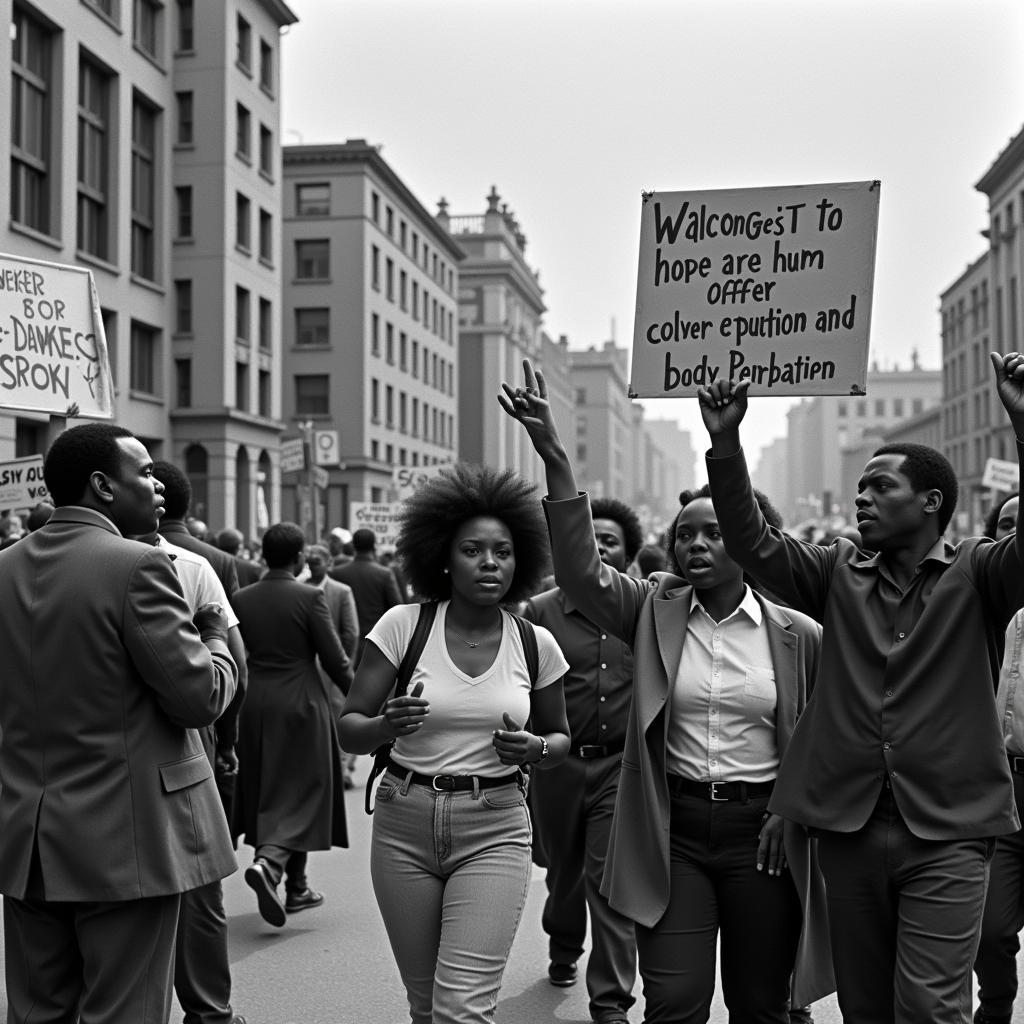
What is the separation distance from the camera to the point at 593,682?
237 inches

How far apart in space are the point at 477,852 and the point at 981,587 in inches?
64.7

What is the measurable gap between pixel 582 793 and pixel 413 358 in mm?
57634

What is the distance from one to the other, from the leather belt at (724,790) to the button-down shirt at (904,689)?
0.14 meters

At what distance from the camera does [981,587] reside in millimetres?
3912

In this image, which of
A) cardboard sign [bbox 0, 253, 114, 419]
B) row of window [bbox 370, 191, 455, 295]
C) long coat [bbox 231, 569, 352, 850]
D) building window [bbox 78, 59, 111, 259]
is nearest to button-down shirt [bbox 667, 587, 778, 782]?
long coat [bbox 231, 569, 352, 850]

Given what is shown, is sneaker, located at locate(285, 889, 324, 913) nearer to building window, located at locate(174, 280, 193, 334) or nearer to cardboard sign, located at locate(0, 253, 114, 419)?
cardboard sign, located at locate(0, 253, 114, 419)

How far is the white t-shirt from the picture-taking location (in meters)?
4.16

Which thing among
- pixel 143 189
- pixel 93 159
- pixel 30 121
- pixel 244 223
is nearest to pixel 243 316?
pixel 244 223

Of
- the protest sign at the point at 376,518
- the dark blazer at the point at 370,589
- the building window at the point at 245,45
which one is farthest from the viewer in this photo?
the building window at the point at 245,45

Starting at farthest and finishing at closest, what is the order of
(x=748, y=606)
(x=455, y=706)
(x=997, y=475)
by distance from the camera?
(x=997, y=475), (x=748, y=606), (x=455, y=706)

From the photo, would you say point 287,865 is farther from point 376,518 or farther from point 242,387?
point 242,387

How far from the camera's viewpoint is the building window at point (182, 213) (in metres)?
39.4

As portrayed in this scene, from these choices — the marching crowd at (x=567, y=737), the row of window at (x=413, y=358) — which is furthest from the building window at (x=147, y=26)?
the marching crowd at (x=567, y=737)

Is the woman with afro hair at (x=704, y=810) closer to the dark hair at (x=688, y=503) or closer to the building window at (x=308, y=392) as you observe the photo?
the dark hair at (x=688, y=503)
